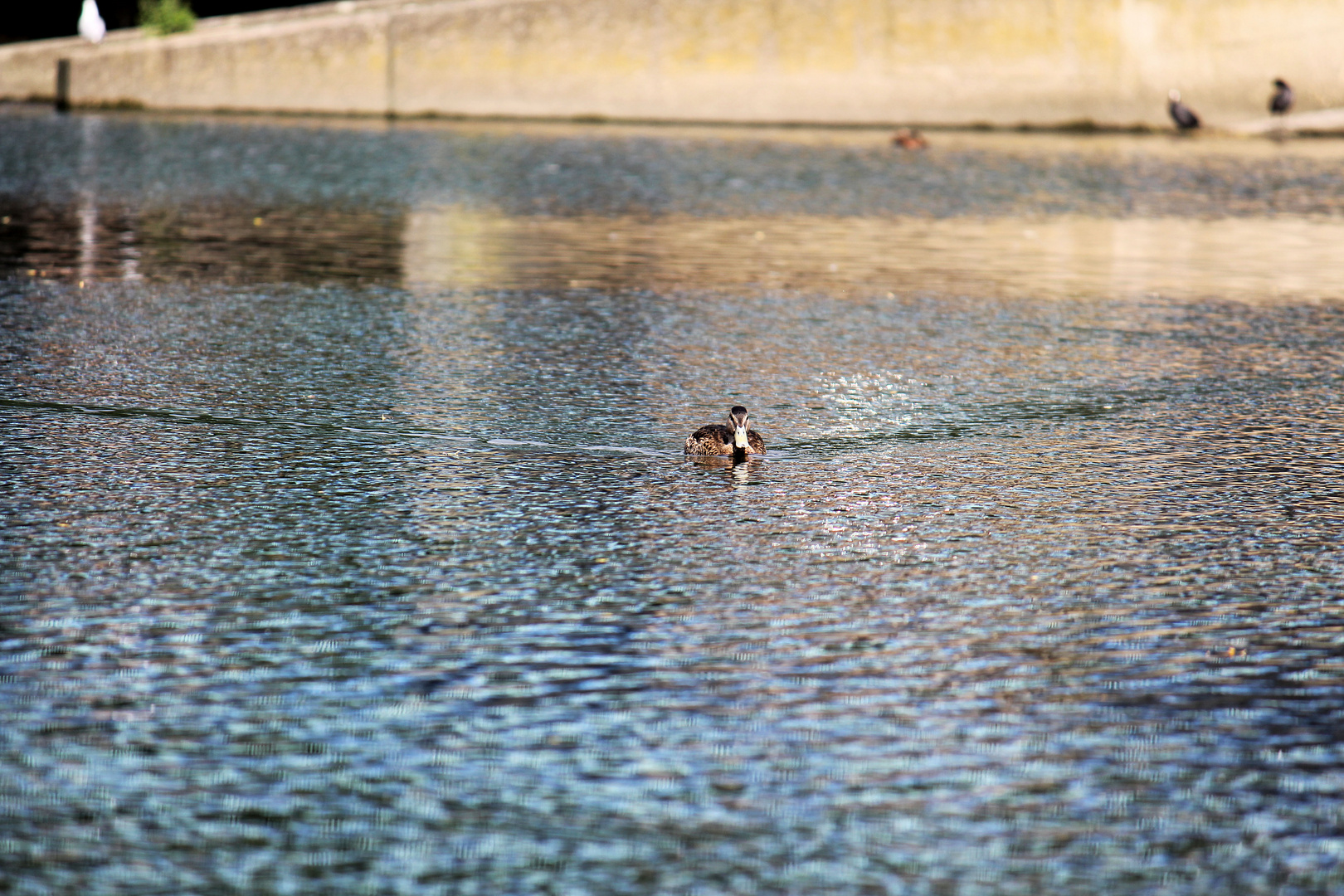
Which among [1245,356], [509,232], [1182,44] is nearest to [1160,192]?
[509,232]

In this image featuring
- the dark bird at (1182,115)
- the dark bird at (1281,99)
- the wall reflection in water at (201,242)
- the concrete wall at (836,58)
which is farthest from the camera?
the concrete wall at (836,58)

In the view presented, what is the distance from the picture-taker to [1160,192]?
20.9 m

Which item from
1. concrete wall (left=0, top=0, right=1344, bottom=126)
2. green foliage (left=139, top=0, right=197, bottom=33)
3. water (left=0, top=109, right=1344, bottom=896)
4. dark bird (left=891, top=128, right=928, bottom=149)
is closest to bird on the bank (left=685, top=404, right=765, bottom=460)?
water (left=0, top=109, right=1344, bottom=896)

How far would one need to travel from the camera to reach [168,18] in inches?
1252

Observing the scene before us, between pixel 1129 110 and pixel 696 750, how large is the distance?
29224 millimetres

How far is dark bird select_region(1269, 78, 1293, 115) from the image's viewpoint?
31.6 m

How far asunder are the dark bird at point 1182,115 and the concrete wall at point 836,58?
1.67 feet

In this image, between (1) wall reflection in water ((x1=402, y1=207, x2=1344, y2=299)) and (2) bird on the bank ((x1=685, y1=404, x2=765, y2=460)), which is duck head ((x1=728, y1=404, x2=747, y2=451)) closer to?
(2) bird on the bank ((x1=685, y1=404, x2=765, y2=460))

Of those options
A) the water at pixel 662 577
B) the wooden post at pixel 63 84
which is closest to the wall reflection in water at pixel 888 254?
the water at pixel 662 577

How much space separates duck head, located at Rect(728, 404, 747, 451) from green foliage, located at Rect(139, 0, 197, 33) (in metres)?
26.0

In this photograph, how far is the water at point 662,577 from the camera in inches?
169

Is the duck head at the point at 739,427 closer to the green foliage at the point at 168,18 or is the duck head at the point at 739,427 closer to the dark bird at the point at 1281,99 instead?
the green foliage at the point at 168,18

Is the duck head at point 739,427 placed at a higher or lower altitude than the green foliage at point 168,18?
lower

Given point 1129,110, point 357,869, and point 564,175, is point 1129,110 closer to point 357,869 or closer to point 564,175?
point 564,175
